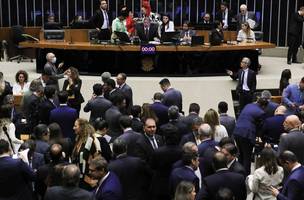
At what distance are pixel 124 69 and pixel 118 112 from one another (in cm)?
743

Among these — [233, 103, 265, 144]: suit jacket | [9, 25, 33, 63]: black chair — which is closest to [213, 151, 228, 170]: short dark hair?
[233, 103, 265, 144]: suit jacket

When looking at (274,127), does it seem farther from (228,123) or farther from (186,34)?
(186,34)

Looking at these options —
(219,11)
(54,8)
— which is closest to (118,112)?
(219,11)

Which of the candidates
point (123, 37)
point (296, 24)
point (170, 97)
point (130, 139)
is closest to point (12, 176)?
point (130, 139)

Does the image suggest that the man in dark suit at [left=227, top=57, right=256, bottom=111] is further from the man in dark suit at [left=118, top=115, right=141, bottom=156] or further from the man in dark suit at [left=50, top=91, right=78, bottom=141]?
the man in dark suit at [left=118, top=115, right=141, bottom=156]

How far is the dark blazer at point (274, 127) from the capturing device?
33.6 feet

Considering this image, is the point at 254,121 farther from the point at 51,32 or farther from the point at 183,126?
the point at 51,32

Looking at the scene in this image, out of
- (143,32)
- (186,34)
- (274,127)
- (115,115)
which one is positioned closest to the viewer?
(115,115)

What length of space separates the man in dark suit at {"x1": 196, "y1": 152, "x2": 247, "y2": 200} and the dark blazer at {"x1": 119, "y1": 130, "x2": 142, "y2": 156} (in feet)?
5.27

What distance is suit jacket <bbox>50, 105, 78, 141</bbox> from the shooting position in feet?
33.1

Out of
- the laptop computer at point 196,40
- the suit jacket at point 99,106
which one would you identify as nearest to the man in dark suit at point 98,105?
the suit jacket at point 99,106

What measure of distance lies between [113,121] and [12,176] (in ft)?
8.30

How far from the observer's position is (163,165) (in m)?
8.12

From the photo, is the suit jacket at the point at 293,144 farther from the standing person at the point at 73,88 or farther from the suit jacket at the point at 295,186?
the standing person at the point at 73,88
